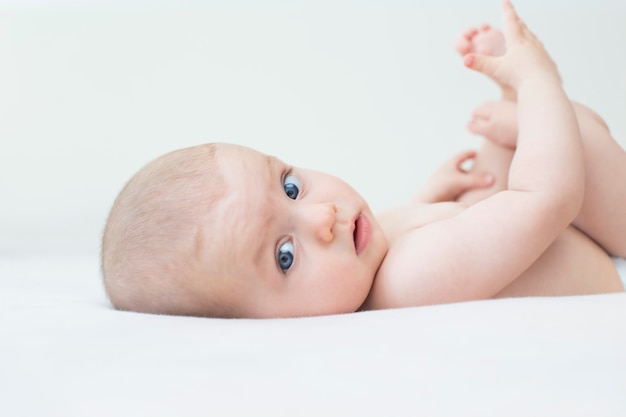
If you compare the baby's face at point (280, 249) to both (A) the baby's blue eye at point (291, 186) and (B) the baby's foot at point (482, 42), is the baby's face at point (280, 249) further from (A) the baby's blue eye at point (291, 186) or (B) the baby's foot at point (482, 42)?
(B) the baby's foot at point (482, 42)

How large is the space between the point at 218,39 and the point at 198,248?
201 cm

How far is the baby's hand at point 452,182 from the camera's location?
187 cm

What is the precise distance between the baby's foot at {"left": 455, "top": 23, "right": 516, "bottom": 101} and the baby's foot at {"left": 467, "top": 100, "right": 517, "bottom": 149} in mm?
36

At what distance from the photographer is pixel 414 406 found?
0.78 meters

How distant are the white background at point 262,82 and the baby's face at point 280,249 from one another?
4.43ft

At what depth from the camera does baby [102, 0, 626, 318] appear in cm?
127

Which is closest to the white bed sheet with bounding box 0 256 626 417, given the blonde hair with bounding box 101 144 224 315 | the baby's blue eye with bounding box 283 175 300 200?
the blonde hair with bounding box 101 144 224 315

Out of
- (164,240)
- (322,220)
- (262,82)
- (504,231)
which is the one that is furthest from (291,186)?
(262,82)

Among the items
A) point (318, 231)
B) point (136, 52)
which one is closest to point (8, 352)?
point (318, 231)

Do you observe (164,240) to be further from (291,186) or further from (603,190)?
(603,190)

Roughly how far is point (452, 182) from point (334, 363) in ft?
3.58

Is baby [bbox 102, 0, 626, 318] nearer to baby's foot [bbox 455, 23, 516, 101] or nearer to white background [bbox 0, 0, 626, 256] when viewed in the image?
baby's foot [bbox 455, 23, 516, 101]

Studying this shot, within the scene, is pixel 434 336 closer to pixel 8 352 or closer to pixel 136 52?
pixel 8 352

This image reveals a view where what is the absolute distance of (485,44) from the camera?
175 cm
